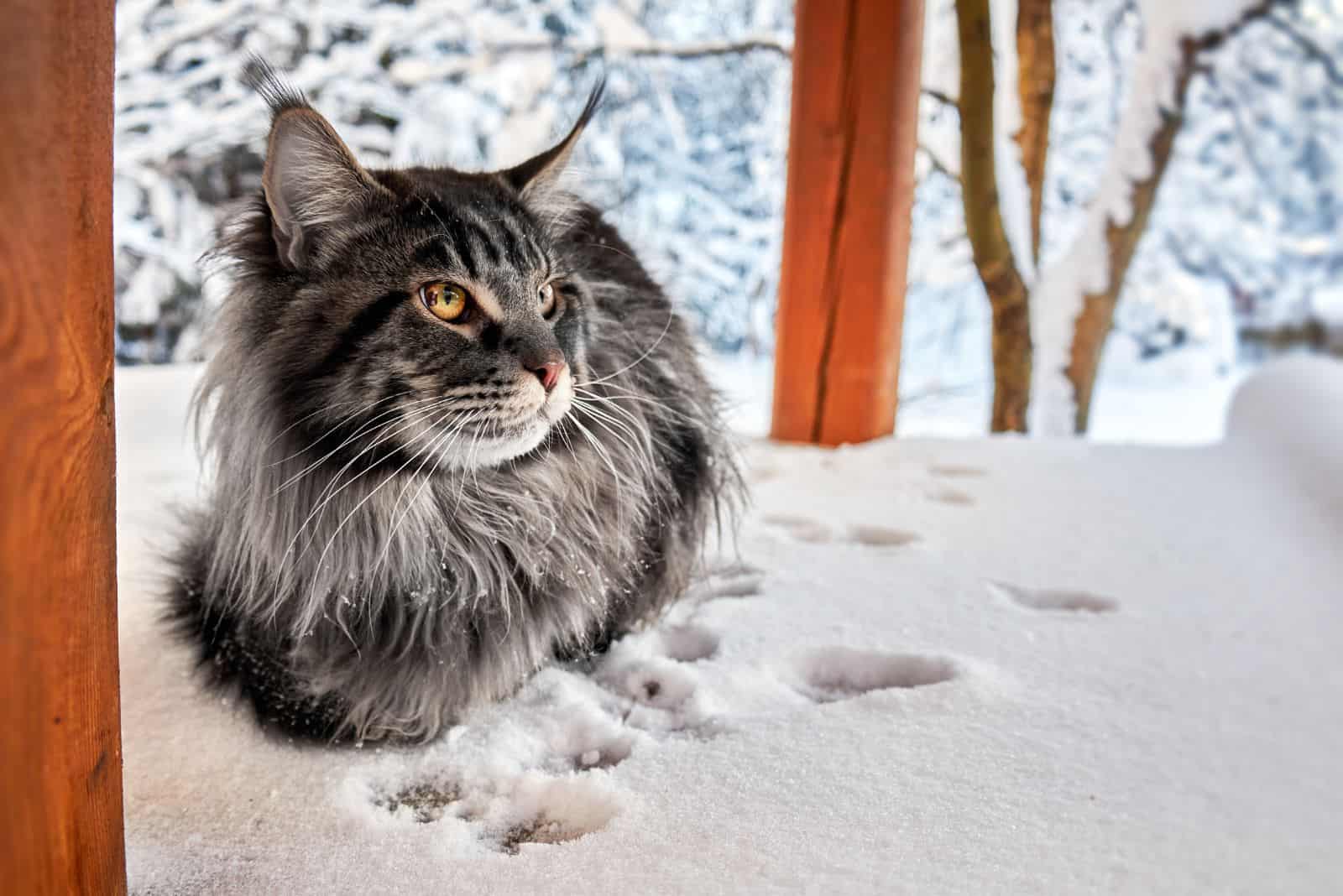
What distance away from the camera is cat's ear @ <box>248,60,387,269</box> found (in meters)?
1.03

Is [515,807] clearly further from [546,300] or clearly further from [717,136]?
[717,136]

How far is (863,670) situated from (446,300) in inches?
33.1

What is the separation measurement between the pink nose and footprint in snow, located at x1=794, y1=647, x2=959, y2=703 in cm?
60

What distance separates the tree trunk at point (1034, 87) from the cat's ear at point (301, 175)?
3.69 meters

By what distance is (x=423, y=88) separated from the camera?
5012 millimetres

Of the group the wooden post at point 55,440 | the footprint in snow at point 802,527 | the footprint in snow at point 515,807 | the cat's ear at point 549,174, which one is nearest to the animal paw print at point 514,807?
the footprint in snow at point 515,807

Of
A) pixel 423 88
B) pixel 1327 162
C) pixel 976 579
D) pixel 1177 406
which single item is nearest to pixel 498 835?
pixel 976 579

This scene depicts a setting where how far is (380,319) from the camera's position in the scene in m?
1.09

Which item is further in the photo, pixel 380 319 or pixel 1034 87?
pixel 1034 87

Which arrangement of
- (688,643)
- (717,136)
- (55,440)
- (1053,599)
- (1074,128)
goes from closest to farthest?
(55,440)
(688,643)
(1053,599)
(1074,128)
(717,136)

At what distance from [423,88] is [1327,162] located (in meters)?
7.44

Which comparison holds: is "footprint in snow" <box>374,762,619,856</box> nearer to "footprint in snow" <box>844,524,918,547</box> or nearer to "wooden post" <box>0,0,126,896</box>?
"wooden post" <box>0,0,126,896</box>

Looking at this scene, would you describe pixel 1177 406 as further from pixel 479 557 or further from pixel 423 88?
pixel 479 557

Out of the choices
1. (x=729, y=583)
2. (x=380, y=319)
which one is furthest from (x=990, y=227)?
(x=380, y=319)
